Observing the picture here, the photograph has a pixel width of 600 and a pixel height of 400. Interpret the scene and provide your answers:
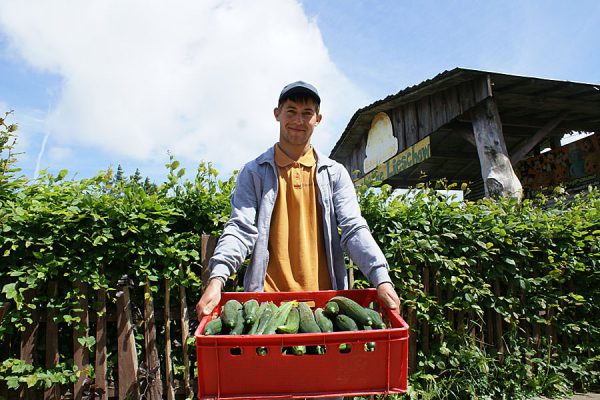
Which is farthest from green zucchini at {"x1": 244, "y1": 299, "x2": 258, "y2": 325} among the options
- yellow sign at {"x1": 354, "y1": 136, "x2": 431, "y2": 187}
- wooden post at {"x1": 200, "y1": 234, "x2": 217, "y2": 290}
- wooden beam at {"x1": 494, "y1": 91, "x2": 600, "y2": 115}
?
wooden beam at {"x1": 494, "y1": 91, "x2": 600, "y2": 115}

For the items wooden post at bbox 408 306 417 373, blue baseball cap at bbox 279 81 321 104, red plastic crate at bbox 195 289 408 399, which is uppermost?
blue baseball cap at bbox 279 81 321 104

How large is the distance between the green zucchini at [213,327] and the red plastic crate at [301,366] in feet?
0.19

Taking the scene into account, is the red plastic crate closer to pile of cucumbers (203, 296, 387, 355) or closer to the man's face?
pile of cucumbers (203, 296, 387, 355)

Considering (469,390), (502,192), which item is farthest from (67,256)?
(502,192)

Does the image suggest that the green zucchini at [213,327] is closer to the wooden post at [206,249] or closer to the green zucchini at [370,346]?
the green zucchini at [370,346]

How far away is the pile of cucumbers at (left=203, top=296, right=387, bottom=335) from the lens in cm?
165

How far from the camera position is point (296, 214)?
2.47m

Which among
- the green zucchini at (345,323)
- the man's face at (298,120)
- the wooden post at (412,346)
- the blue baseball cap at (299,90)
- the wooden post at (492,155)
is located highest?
the wooden post at (492,155)

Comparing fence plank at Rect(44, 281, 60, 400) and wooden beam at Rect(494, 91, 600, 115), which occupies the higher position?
wooden beam at Rect(494, 91, 600, 115)

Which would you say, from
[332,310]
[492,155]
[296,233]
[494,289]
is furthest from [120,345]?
[492,155]

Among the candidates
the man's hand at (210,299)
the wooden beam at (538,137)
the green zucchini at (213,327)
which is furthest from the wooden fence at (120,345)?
the wooden beam at (538,137)

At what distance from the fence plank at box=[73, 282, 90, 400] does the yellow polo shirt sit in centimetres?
181

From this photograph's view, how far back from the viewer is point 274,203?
2445 millimetres

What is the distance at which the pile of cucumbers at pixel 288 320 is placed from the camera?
165 centimetres
